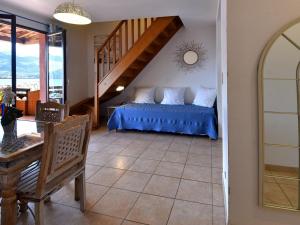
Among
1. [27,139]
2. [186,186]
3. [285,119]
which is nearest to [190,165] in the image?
[186,186]

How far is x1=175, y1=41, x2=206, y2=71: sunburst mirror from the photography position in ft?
17.5

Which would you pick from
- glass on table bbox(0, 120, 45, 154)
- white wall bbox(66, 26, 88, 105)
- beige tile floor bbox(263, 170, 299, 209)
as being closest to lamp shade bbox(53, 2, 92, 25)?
glass on table bbox(0, 120, 45, 154)

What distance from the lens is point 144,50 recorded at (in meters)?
4.64

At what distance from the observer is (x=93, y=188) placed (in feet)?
7.58

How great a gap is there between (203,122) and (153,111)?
40.6 inches

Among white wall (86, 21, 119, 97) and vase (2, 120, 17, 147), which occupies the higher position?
white wall (86, 21, 119, 97)

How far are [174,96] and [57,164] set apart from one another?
13.5 feet

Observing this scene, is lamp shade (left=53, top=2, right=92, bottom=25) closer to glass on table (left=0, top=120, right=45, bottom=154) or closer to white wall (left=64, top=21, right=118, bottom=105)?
glass on table (left=0, top=120, right=45, bottom=154)

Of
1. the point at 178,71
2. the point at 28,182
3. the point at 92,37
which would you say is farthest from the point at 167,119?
the point at 92,37

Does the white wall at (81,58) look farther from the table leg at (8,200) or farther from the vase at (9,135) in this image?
the table leg at (8,200)

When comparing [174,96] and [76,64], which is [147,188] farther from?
[76,64]

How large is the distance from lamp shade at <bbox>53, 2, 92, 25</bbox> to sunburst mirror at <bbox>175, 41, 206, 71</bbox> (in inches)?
124

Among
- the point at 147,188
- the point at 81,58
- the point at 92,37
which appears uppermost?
the point at 92,37

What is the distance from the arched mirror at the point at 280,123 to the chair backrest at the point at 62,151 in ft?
4.34
